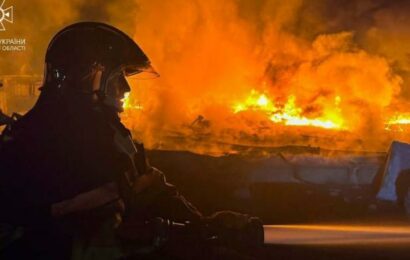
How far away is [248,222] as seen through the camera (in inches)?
102

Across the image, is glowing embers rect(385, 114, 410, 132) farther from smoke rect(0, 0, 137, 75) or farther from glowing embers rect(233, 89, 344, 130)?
smoke rect(0, 0, 137, 75)

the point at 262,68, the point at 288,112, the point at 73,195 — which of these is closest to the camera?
the point at 73,195

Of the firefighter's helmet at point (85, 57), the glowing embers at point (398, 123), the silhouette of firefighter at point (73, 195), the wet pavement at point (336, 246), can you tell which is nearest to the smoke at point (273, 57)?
the glowing embers at point (398, 123)

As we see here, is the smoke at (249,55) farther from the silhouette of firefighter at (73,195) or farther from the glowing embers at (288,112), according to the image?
the silhouette of firefighter at (73,195)

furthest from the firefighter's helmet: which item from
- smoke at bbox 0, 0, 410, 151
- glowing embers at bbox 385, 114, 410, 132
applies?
glowing embers at bbox 385, 114, 410, 132

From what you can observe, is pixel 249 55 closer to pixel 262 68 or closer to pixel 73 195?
pixel 262 68

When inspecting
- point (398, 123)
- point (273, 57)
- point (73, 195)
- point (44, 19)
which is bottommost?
point (73, 195)

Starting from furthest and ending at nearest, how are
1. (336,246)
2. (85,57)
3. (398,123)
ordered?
(398,123) < (336,246) < (85,57)

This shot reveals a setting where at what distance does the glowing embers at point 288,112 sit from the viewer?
35.5ft

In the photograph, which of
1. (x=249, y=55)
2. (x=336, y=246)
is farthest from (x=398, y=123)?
(x=336, y=246)

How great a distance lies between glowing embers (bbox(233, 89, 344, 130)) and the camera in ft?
35.5

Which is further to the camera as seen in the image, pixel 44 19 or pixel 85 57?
pixel 44 19

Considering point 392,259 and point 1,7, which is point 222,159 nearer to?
point 392,259

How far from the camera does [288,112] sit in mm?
11234
